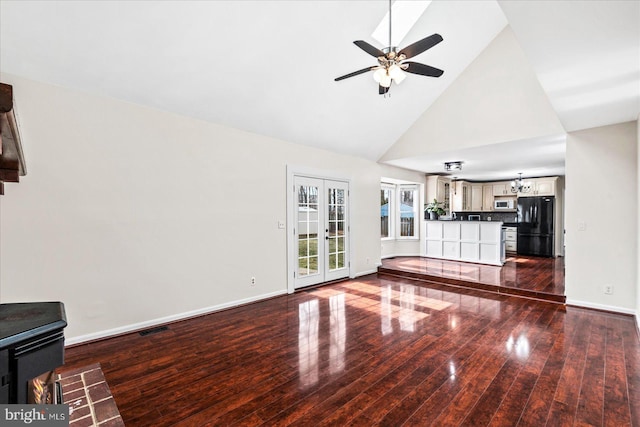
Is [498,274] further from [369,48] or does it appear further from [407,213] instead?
[369,48]

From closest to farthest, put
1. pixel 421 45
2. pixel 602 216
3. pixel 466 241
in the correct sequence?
pixel 421 45, pixel 602 216, pixel 466 241

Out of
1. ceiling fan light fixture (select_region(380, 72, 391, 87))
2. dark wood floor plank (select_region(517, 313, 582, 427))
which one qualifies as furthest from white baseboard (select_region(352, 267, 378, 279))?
ceiling fan light fixture (select_region(380, 72, 391, 87))

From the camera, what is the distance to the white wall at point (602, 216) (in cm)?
396

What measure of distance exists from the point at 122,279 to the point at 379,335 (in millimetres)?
2865

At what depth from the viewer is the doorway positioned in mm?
5254

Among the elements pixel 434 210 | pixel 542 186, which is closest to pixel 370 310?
pixel 434 210

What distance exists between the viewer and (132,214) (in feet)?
11.4

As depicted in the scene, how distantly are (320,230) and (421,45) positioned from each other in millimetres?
3588

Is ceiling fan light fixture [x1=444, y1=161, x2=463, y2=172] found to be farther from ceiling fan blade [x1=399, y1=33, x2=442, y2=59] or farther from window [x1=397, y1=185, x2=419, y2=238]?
ceiling fan blade [x1=399, y1=33, x2=442, y2=59]

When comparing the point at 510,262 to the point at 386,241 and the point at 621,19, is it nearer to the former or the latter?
the point at 386,241

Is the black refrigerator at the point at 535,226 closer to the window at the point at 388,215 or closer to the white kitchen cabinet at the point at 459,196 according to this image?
the white kitchen cabinet at the point at 459,196

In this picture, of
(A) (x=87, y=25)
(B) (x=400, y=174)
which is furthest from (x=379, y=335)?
(B) (x=400, y=174)

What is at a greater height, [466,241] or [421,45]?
[421,45]

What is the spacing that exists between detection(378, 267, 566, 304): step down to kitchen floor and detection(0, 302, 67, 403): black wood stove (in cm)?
553
